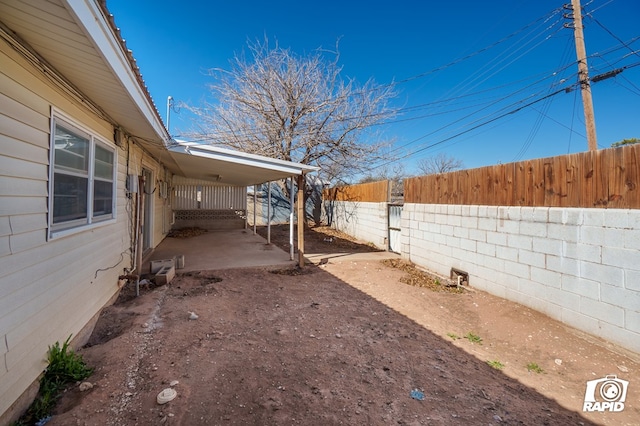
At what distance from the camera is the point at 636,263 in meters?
2.74

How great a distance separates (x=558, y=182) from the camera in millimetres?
3568

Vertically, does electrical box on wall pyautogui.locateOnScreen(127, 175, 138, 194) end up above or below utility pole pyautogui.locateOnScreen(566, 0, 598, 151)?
below

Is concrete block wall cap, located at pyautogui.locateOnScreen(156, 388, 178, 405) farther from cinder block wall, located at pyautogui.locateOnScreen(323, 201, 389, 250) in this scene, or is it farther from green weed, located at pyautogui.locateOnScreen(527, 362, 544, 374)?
cinder block wall, located at pyautogui.locateOnScreen(323, 201, 389, 250)

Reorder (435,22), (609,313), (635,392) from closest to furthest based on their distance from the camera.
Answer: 1. (635,392)
2. (609,313)
3. (435,22)

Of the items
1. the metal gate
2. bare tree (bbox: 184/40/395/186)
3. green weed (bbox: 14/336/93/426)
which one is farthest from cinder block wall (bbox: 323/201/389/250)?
green weed (bbox: 14/336/93/426)

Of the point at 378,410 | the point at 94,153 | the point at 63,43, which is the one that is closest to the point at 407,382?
the point at 378,410

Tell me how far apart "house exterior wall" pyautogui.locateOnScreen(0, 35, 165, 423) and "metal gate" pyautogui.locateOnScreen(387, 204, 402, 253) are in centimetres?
688

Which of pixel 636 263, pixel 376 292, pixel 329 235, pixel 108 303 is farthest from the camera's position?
pixel 329 235

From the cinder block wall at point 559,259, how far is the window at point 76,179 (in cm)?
520

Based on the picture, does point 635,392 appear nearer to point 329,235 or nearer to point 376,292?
point 376,292

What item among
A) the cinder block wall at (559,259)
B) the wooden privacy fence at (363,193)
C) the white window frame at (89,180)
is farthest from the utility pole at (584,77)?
the white window frame at (89,180)

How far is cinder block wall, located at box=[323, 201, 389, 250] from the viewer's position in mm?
8828

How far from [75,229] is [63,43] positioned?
1662 millimetres

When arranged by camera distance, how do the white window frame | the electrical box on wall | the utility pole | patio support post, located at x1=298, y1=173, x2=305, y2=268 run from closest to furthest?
the white window frame
the electrical box on wall
patio support post, located at x1=298, y1=173, x2=305, y2=268
the utility pole
